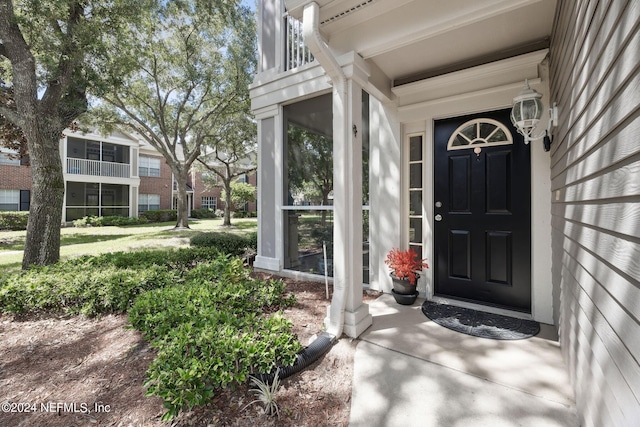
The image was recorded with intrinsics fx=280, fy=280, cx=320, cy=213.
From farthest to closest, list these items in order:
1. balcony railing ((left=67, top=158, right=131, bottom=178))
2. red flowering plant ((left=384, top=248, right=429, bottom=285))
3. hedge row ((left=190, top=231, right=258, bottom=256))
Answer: balcony railing ((left=67, top=158, right=131, bottom=178))
hedge row ((left=190, top=231, right=258, bottom=256))
red flowering plant ((left=384, top=248, right=429, bottom=285))

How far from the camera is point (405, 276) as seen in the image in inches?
120

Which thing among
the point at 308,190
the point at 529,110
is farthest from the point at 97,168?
the point at 529,110

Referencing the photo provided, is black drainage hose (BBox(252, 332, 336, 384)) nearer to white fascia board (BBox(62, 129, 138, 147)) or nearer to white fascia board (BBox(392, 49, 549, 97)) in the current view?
white fascia board (BBox(392, 49, 549, 97))

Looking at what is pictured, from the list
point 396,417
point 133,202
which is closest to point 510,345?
point 396,417

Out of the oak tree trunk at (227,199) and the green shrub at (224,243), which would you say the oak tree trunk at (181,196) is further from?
the green shrub at (224,243)

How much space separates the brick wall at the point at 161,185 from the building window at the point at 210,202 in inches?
162

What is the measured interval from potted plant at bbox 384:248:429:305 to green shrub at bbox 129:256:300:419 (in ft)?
4.47

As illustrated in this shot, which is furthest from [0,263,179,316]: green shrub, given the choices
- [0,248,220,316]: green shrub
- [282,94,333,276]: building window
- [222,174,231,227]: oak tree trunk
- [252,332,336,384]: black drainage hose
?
[222,174,231,227]: oak tree trunk

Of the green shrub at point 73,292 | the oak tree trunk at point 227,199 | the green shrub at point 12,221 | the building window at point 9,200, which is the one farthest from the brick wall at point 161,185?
the green shrub at point 73,292

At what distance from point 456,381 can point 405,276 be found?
4.25 feet

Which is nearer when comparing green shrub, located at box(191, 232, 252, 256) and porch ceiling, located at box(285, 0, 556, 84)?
porch ceiling, located at box(285, 0, 556, 84)

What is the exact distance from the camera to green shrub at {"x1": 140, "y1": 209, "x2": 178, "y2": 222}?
1645 cm

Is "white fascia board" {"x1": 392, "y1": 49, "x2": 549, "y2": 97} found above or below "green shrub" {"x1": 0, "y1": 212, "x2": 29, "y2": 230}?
above

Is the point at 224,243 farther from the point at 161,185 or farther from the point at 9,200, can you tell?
the point at 161,185
